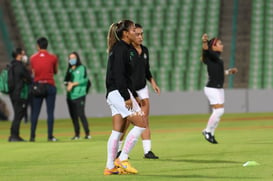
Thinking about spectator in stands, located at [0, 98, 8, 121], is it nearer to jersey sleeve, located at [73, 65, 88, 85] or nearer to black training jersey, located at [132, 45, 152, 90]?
jersey sleeve, located at [73, 65, 88, 85]

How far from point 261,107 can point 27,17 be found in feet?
41.9

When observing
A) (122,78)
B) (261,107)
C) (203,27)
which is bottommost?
(261,107)

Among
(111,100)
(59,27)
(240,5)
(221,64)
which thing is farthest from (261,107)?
(111,100)

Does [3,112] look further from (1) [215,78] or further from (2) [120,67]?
(2) [120,67]

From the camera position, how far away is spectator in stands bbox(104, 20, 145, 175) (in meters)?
Result: 9.88

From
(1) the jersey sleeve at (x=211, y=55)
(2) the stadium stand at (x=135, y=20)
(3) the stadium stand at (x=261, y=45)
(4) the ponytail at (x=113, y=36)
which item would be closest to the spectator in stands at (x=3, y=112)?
(2) the stadium stand at (x=135, y=20)

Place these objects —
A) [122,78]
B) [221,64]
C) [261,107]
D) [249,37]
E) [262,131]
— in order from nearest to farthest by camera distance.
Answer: [122,78] → [221,64] → [262,131] → [261,107] → [249,37]

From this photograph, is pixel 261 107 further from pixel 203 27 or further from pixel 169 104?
pixel 203 27

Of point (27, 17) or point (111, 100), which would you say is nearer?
point (111, 100)

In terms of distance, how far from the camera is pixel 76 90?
63.1 ft

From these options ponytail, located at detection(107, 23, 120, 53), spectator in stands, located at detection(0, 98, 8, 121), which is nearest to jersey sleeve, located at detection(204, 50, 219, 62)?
ponytail, located at detection(107, 23, 120, 53)

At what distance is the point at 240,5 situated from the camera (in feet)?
126

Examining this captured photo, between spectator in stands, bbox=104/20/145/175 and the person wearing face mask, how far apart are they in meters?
8.76

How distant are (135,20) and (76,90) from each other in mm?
18544
